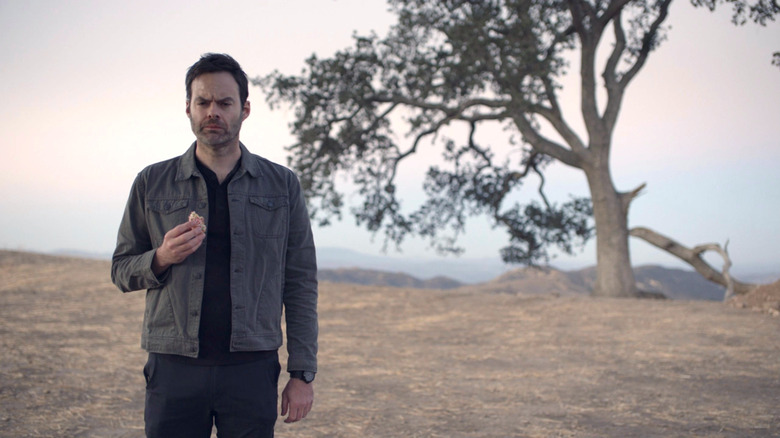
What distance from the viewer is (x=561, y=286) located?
23.7 metres

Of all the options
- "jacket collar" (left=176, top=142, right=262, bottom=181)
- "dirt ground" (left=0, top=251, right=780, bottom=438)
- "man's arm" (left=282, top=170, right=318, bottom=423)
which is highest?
"jacket collar" (left=176, top=142, right=262, bottom=181)

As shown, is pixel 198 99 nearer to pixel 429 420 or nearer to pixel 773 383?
pixel 429 420

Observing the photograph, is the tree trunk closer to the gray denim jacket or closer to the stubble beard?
the gray denim jacket

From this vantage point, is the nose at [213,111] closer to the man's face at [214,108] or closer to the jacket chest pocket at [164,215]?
the man's face at [214,108]

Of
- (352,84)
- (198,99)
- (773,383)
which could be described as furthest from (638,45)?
(198,99)

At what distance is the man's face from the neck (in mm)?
56

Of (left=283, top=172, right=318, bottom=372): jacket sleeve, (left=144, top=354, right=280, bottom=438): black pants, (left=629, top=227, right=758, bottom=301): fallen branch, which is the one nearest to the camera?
(left=144, top=354, right=280, bottom=438): black pants

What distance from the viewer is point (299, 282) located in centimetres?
278

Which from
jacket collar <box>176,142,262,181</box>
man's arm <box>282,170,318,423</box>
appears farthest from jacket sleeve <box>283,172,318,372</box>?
jacket collar <box>176,142,262,181</box>

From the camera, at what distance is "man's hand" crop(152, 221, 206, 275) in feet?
7.68

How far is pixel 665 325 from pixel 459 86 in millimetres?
6023

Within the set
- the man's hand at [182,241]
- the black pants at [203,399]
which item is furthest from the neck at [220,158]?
the black pants at [203,399]

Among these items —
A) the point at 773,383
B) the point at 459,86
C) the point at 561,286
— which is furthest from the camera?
the point at 561,286

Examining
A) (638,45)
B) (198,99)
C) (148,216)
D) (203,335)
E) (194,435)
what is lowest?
(194,435)
